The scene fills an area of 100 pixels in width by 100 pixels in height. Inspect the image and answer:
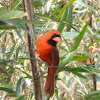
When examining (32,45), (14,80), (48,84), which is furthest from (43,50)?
(32,45)

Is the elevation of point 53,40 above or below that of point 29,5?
below

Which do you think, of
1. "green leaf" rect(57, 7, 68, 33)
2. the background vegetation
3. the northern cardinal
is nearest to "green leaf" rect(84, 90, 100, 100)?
the background vegetation

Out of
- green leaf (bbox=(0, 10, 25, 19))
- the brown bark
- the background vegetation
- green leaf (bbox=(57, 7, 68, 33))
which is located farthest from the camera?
green leaf (bbox=(57, 7, 68, 33))

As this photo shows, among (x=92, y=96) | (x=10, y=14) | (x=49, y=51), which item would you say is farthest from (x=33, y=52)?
(x=92, y=96)

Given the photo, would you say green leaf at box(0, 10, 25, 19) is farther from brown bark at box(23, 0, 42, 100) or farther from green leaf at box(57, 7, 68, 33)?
green leaf at box(57, 7, 68, 33)

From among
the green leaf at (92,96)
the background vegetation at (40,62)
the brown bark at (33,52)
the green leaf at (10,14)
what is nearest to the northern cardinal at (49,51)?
the background vegetation at (40,62)

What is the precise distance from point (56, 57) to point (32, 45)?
0.38 metres

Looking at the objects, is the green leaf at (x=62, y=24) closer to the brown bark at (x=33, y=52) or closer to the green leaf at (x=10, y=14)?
the brown bark at (x=33, y=52)

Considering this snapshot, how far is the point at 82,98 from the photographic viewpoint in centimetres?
141

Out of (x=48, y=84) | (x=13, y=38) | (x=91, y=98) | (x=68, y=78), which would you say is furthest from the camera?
(x=13, y=38)

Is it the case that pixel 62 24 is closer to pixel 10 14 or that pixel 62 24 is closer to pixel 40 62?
pixel 40 62

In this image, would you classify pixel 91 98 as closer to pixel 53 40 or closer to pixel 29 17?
pixel 53 40

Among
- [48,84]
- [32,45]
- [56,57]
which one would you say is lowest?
[48,84]

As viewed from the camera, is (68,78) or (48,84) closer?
(48,84)
